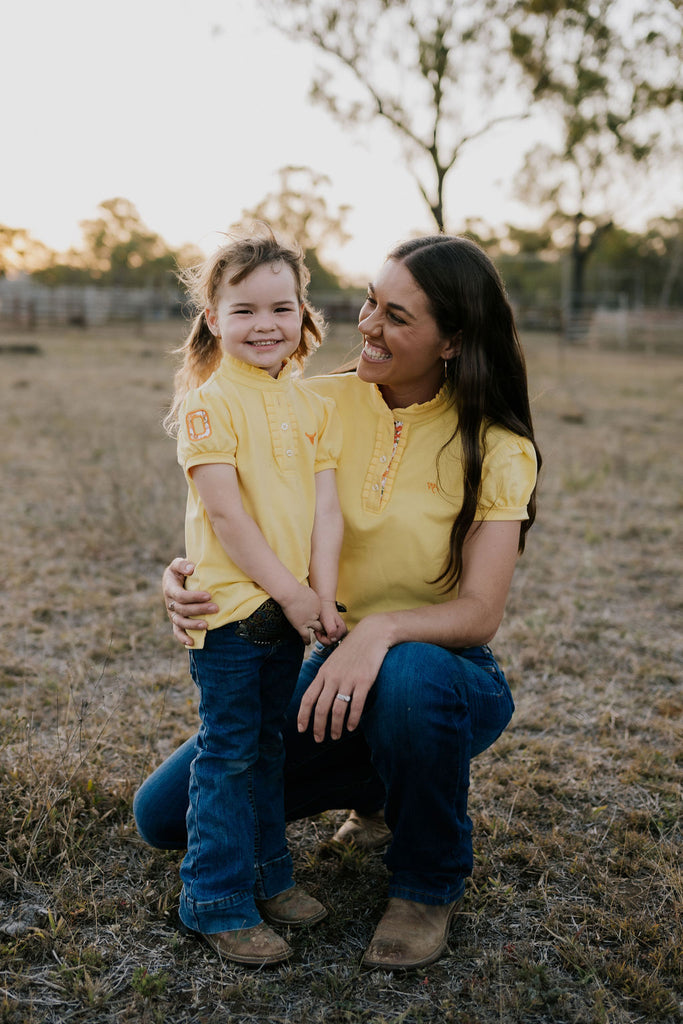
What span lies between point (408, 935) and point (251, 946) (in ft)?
1.12

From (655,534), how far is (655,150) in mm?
21353

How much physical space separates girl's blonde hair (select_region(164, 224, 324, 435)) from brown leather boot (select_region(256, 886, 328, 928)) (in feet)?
3.79

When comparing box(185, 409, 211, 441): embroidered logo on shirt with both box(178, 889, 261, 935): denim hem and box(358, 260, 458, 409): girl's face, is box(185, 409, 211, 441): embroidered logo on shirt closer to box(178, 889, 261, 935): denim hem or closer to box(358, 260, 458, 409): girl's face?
box(358, 260, 458, 409): girl's face

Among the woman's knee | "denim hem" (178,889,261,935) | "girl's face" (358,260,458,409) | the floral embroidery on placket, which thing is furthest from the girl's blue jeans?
"girl's face" (358,260,458,409)

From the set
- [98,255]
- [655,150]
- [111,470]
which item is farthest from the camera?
[98,255]

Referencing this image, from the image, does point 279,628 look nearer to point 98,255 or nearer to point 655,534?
point 655,534

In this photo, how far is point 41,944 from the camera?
1.94m

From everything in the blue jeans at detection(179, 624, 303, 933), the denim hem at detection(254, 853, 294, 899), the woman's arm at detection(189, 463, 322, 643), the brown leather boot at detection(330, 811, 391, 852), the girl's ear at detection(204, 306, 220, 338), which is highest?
the girl's ear at detection(204, 306, 220, 338)

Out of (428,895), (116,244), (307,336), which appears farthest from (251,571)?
(116,244)

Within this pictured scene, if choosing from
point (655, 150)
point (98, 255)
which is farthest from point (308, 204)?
point (655, 150)

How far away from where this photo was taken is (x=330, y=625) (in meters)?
2.07

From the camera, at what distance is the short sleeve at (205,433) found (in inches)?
77.2

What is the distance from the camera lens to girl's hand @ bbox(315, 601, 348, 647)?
2068 mm

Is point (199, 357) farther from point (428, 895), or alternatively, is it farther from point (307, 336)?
point (428, 895)
